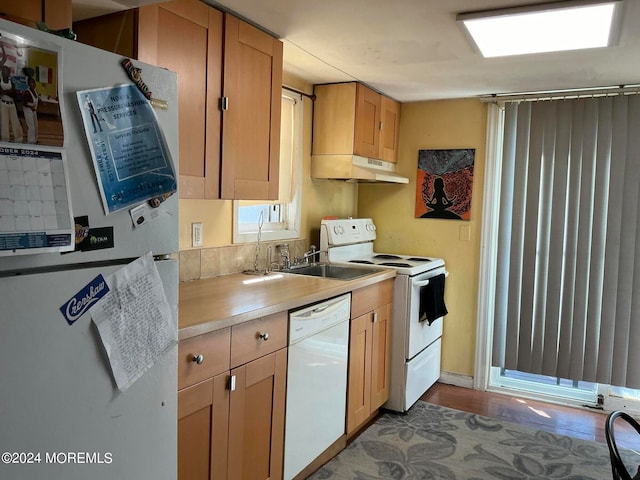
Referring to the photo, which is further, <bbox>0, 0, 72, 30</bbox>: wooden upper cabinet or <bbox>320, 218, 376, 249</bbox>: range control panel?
<bbox>320, 218, 376, 249</bbox>: range control panel

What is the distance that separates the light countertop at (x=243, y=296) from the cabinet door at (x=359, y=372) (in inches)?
10.2

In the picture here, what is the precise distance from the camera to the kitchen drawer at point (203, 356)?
167 cm

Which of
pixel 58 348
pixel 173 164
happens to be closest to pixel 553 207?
pixel 173 164

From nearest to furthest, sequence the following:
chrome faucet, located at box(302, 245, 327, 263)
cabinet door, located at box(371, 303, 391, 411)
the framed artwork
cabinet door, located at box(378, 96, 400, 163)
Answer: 1. cabinet door, located at box(371, 303, 391, 411)
2. chrome faucet, located at box(302, 245, 327, 263)
3. cabinet door, located at box(378, 96, 400, 163)
4. the framed artwork

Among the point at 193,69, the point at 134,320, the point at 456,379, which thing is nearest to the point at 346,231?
the point at 456,379

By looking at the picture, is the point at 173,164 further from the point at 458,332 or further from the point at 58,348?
the point at 458,332

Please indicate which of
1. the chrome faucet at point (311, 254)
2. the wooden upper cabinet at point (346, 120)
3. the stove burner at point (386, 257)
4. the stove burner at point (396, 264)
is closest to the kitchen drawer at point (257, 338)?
the chrome faucet at point (311, 254)

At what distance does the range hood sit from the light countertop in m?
0.76

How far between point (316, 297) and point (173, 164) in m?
1.25

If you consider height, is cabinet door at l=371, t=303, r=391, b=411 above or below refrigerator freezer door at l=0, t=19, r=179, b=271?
below

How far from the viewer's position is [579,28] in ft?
7.48

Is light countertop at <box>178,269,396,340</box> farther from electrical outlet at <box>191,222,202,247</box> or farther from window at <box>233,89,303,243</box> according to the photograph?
window at <box>233,89,303,243</box>

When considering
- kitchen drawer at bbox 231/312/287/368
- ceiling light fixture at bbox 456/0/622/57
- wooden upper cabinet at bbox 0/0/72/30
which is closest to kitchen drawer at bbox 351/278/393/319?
kitchen drawer at bbox 231/312/287/368

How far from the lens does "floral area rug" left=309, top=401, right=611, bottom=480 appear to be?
2.71m
